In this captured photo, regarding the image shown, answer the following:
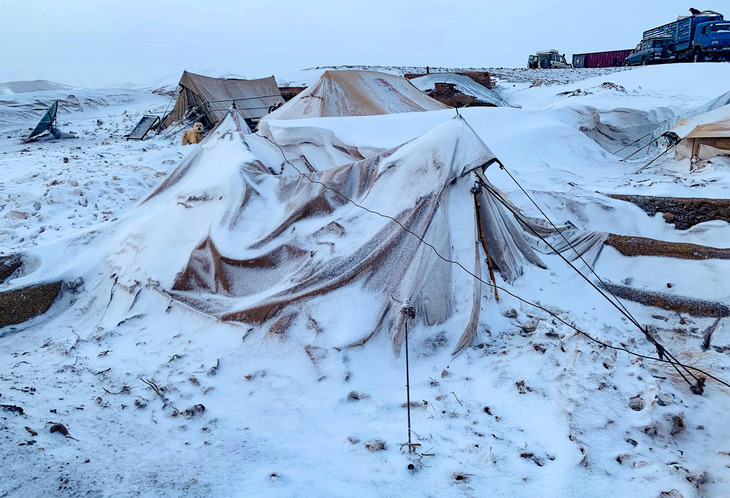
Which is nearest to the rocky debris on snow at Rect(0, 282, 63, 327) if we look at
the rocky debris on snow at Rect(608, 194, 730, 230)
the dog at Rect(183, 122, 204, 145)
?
the rocky debris on snow at Rect(608, 194, 730, 230)

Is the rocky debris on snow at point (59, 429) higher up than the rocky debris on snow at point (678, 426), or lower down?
higher up

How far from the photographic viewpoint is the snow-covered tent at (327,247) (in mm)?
3693

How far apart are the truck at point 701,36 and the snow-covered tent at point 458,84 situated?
389 inches

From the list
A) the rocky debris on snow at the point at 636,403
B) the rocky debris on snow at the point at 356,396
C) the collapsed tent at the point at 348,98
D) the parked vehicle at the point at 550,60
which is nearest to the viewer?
the rocky debris on snow at the point at 636,403

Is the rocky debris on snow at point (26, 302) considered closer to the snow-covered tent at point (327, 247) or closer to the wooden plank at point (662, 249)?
the snow-covered tent at point (327, 247)

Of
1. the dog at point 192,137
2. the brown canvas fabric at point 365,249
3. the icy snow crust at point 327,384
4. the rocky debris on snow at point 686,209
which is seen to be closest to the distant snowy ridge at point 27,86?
the dog at point 192,137

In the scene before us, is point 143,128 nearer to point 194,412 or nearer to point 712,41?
point 194,412

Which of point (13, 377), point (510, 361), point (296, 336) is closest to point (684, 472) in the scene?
point (510, 361)

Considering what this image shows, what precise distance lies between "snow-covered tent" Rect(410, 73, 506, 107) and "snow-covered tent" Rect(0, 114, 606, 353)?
37.4 ft

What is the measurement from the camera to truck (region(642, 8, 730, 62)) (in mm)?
19281

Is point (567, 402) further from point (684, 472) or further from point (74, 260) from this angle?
point (74, 260)

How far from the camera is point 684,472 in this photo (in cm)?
233

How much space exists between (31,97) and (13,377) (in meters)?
16.7

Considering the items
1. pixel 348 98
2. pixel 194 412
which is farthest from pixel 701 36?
pixel 194 412
